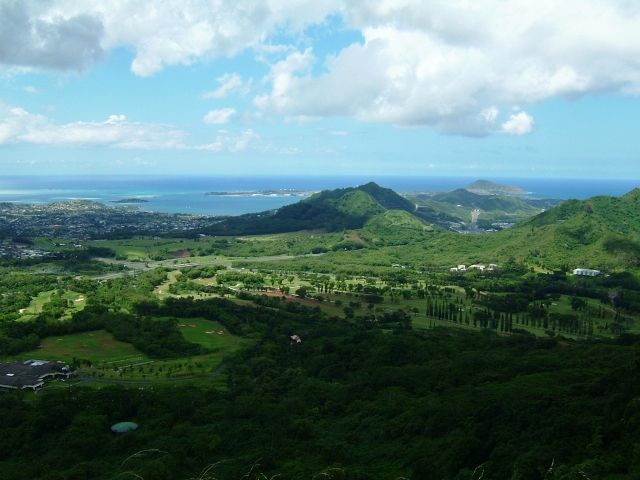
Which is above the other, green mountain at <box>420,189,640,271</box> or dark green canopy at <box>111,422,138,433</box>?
green mountain at <box>420,189,640,271</box>

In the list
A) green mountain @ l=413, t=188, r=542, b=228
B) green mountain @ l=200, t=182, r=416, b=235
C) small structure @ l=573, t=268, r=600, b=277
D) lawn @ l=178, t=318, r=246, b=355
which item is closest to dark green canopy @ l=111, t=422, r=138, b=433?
lawn @ l=178, t=318, r=246, b=355

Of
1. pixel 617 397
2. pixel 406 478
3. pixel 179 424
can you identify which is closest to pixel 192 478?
pixel 179 424

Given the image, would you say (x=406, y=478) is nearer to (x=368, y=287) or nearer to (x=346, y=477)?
(x=346, y=477)

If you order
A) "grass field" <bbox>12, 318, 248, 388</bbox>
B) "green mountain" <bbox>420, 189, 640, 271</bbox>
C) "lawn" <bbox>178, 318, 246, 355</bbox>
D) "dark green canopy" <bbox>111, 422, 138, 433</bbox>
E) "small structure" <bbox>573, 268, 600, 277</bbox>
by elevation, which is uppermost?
"green mountain" <bbox>420, 189, 640, 271</bbox>

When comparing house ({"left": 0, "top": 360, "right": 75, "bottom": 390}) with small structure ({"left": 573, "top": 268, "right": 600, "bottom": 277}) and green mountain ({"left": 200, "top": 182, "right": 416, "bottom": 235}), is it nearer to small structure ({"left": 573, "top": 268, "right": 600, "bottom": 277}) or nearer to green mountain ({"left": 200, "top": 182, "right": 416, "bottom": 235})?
small structure ({"left": 573, "top": 268, "right": 600, "bottom": 277})

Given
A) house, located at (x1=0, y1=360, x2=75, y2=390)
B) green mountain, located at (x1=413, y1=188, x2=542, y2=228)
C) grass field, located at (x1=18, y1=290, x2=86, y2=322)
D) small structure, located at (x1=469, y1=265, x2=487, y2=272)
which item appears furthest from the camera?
green mountain, located at (x1=413, y1=188, x2=542, y2=228)

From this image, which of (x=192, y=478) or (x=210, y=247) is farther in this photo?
(x=210, y=247)

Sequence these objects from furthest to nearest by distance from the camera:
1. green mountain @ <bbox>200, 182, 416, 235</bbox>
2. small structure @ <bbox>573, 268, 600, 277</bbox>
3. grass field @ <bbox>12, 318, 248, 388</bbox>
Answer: green mountain @ <bbox>200, 182, 416, 235</bbox> < small structure @ <bbox>573, 268, 600, 277</bbox> < grass field @ <bbox>12, 318, 248, 388</bbox>

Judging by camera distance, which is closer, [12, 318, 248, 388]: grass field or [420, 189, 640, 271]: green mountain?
[12, 318, 248, 388]: grass field
